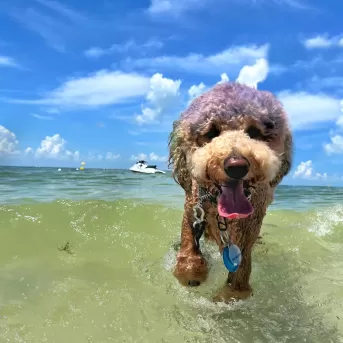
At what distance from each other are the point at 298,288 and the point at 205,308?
115 centimetres

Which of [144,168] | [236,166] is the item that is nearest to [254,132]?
[236,166]

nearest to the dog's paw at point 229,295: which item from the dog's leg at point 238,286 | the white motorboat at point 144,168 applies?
the dog's leg at point 238,286

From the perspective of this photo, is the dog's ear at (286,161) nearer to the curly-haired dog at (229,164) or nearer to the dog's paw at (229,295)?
the curly-haired dog at (229,164)

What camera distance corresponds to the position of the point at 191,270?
3734 mm

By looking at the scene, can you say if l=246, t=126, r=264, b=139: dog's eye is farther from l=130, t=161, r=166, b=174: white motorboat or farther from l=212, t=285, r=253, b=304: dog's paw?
l=130, t=161, r=166, b=174: white motorboat

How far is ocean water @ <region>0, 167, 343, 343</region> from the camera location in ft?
9.97

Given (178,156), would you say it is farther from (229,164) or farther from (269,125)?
(229,164)

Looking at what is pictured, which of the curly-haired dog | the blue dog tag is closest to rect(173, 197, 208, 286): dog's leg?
the curly-haired dog

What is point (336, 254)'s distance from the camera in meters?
5.68

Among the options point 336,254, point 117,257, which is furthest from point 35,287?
point 336,254

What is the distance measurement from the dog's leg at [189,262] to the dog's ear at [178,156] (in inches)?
9.5

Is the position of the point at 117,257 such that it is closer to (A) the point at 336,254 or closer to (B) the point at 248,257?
(B) the point at 248,257

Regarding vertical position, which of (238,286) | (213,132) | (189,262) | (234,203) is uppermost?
(213,132)

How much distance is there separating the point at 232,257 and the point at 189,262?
1.73 ft
